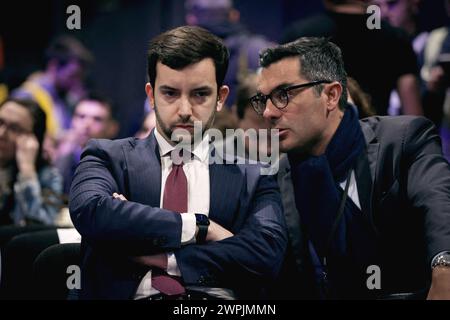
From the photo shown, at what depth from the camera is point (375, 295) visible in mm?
2637

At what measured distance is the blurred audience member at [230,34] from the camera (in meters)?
4.76

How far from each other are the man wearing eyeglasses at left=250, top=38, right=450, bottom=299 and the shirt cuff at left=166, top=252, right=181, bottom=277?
42cm

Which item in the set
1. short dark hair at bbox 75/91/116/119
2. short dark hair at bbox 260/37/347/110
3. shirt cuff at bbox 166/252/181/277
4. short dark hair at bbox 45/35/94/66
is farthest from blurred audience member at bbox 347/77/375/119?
Answer: short dark hair at bbox 45/35/94/66

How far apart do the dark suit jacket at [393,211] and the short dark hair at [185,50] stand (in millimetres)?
510

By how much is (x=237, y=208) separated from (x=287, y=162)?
36cm

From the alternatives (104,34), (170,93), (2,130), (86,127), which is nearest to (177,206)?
(170,93)

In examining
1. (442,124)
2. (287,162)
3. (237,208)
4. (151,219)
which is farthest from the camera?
(442,124)

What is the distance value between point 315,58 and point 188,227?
0.80 metres

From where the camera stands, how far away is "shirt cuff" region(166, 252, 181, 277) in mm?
2436

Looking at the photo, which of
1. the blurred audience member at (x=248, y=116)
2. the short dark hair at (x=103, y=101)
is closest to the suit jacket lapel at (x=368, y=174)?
the blurred audience member at (x=248, y=116)

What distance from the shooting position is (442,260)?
2365 millimetres
